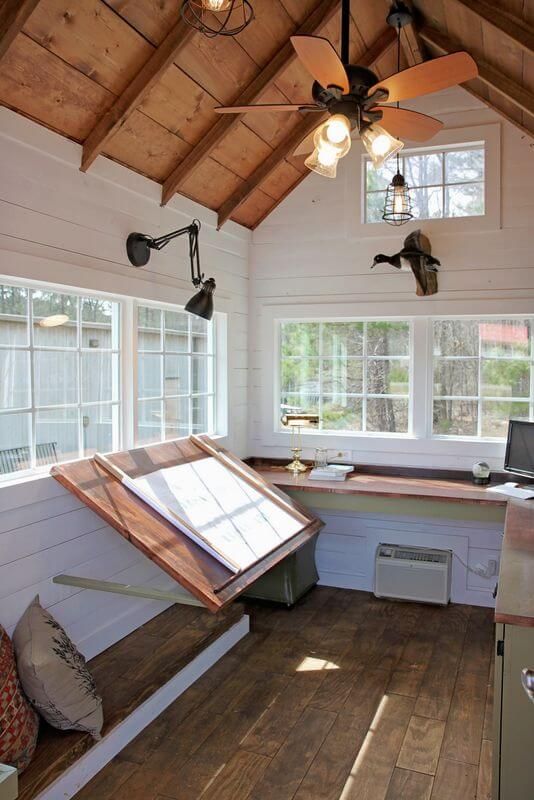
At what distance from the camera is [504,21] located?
9.47ft

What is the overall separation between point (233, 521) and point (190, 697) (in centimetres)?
91

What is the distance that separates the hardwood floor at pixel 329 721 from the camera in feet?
8.54

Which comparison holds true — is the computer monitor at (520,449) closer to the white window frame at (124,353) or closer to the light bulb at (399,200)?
the light bulb at (399,200)

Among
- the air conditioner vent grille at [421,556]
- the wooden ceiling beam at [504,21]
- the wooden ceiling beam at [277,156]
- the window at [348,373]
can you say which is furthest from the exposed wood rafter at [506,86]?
the air conditioner vent grille at [421,556]

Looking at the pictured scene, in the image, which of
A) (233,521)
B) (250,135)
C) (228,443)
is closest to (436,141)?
(250,135)

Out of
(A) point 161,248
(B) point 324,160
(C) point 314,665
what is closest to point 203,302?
(A) point 161,248

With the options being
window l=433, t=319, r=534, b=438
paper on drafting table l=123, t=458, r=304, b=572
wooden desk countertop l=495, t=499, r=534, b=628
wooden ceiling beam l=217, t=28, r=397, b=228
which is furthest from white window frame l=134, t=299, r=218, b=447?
wooden desk countertop l=495, t=499, r=534, b=628

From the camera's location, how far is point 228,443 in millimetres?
4938

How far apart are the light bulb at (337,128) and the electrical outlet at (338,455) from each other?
292 cm

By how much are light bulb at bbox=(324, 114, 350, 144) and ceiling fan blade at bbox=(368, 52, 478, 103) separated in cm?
16

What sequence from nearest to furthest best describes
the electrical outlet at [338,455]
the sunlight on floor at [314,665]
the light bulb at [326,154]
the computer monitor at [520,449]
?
the light bulb at [326,154] → the sunlight on floor at [314,665] → the computer monitor at [520,449] → the electrical outlet at [338,455]

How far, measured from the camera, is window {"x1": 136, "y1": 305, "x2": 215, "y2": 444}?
13.2 ft

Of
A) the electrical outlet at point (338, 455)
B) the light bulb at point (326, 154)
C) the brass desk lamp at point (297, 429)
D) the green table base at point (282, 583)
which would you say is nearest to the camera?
the light bulb at point (326, 154)

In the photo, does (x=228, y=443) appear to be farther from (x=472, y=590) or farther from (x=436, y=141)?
(x=436, y=141)
